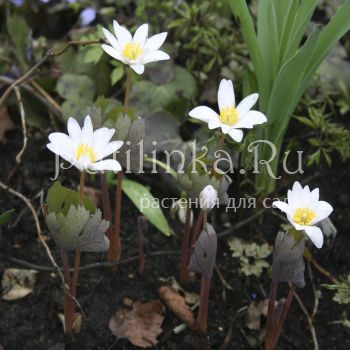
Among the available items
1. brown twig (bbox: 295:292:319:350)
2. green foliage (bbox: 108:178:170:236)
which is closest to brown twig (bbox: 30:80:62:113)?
green foliage (bbox: 108:178:170:236)

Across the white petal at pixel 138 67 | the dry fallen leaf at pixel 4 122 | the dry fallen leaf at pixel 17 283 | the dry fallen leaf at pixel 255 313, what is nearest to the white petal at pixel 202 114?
the white petal at pixel 138 67

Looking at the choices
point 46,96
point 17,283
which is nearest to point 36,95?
point 46,96

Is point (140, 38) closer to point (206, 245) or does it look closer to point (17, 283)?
point (206, 245)

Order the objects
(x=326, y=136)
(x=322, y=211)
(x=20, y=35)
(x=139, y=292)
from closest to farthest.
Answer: (x=322, y=211) → (x=139, y=292) → (x=326, y=136) → (x=20, y=35)

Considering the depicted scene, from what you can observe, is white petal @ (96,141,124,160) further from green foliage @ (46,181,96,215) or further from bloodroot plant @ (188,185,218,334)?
bloodroot plant @ (188,185,218,334)

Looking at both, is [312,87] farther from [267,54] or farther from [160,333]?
[160,333]

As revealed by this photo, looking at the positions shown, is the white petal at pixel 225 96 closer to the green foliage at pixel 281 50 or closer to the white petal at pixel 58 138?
the green foliage at pixel 281 50

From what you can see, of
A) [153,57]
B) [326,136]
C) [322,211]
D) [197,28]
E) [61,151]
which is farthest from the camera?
[197,28]
